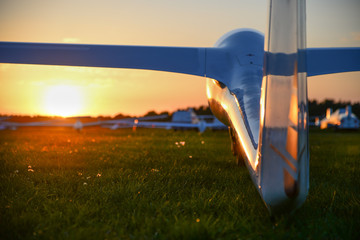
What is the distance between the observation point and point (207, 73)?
318 cm

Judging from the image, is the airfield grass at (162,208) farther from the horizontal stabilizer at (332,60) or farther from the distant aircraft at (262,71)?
the horizontal stabilizer at (332,60)

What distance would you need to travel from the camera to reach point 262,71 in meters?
3.03

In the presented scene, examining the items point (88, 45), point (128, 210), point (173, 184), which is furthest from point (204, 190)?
point (88, 45)

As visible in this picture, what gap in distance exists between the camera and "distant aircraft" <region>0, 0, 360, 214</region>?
160 centimetres

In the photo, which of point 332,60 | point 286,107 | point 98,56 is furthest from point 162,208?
point 332,60

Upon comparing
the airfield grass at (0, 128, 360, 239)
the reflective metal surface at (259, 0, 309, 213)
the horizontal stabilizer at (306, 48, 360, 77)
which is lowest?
the airfield grass at (0, 128, 360, 239)

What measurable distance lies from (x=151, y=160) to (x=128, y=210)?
2.54 meters

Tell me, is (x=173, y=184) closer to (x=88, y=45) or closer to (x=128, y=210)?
(x=128, y=210)

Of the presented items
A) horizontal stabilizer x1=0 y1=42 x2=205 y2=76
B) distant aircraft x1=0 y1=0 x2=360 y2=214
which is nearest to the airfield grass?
distant aircraft x1=0 y1=0 x2=360 y2=214

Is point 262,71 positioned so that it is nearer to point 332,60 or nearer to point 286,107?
point 332,60

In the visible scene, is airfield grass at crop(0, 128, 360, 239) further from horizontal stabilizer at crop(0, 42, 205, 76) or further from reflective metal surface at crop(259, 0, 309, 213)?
horizontal stabilizer at crop(0, 42, 205, 76)

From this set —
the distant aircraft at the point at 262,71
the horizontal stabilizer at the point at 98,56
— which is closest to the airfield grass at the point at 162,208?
the distant aircraft at the point at 262,71

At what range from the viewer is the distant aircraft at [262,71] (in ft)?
5.26

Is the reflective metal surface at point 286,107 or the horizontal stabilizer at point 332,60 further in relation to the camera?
the horizontal stabilizer at point 332,60
